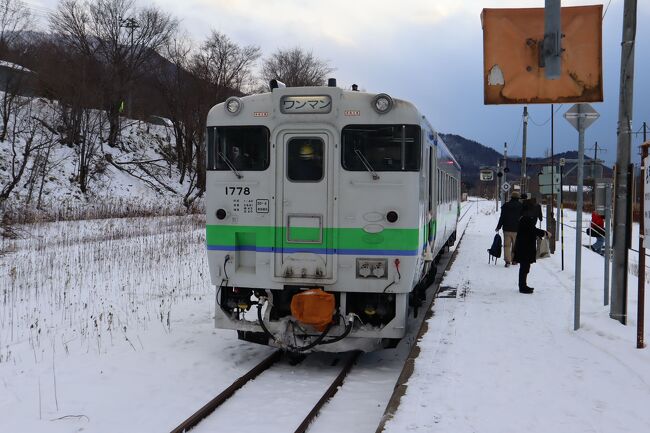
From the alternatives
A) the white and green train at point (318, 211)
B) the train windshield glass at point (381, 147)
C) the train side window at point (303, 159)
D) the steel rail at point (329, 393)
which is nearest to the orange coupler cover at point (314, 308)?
the white and green train at point (318, 211)

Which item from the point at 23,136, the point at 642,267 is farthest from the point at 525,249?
the point at 23,136

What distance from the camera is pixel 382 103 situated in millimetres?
6660

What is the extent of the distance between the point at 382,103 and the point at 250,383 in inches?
135

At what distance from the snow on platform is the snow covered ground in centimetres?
2

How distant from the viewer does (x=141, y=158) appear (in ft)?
134

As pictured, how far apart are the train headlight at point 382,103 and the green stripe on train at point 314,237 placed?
1354mm

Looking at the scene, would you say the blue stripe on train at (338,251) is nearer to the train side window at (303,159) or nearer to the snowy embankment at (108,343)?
the train side window at (303,159)

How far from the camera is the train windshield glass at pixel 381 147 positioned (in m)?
6.62

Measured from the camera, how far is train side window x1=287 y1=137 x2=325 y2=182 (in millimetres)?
6816

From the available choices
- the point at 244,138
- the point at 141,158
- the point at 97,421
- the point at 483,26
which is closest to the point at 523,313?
the point at 483,26

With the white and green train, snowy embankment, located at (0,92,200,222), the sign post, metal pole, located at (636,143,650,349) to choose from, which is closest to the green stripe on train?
the white and green train

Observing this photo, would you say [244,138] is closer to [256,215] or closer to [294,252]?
[256,215]

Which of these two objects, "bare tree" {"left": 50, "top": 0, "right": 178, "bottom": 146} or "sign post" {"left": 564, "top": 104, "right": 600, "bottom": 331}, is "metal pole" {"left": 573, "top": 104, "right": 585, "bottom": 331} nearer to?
"sign post" {"left": 564, "top": 104, "right": 600, "bottom": 331}

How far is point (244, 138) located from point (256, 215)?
94 centimetres
